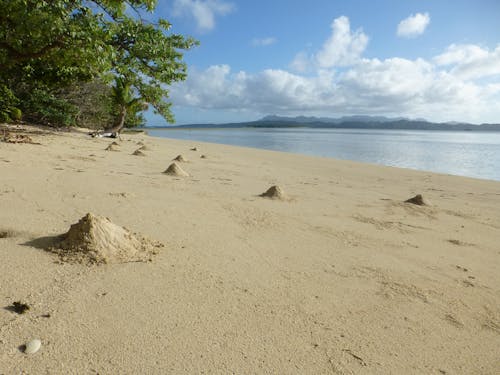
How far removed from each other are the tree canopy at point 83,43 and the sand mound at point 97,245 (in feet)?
13.8

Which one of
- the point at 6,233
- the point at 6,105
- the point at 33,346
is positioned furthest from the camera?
the point at 6,105

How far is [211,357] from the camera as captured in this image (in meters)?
1.67

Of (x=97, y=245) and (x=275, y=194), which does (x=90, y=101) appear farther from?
(x=97, y=245)

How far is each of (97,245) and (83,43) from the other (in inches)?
192

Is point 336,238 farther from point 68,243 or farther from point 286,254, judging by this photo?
point 68,243

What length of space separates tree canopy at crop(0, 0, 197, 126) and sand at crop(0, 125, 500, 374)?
263 centimetres

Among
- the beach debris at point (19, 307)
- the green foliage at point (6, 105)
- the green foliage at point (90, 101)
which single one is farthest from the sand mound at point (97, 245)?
the green foliage at point (90, 101)

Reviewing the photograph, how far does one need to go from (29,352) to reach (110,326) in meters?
0.37

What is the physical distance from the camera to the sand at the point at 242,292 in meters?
1.68

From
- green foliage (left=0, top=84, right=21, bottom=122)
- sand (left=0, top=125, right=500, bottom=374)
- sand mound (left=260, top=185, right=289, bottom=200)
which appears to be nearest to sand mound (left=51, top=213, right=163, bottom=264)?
sand (left=0, top=125, right=500, bottom=374)

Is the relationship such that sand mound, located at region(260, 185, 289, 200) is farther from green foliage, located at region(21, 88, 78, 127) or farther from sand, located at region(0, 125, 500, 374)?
green foliage, located at region(21, 88, 78, 127)

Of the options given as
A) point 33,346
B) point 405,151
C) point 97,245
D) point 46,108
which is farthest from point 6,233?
point 405,151

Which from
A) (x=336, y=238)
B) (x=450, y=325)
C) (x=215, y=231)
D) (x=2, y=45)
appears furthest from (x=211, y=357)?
(x=2, y=45)

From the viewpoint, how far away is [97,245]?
256 cm
